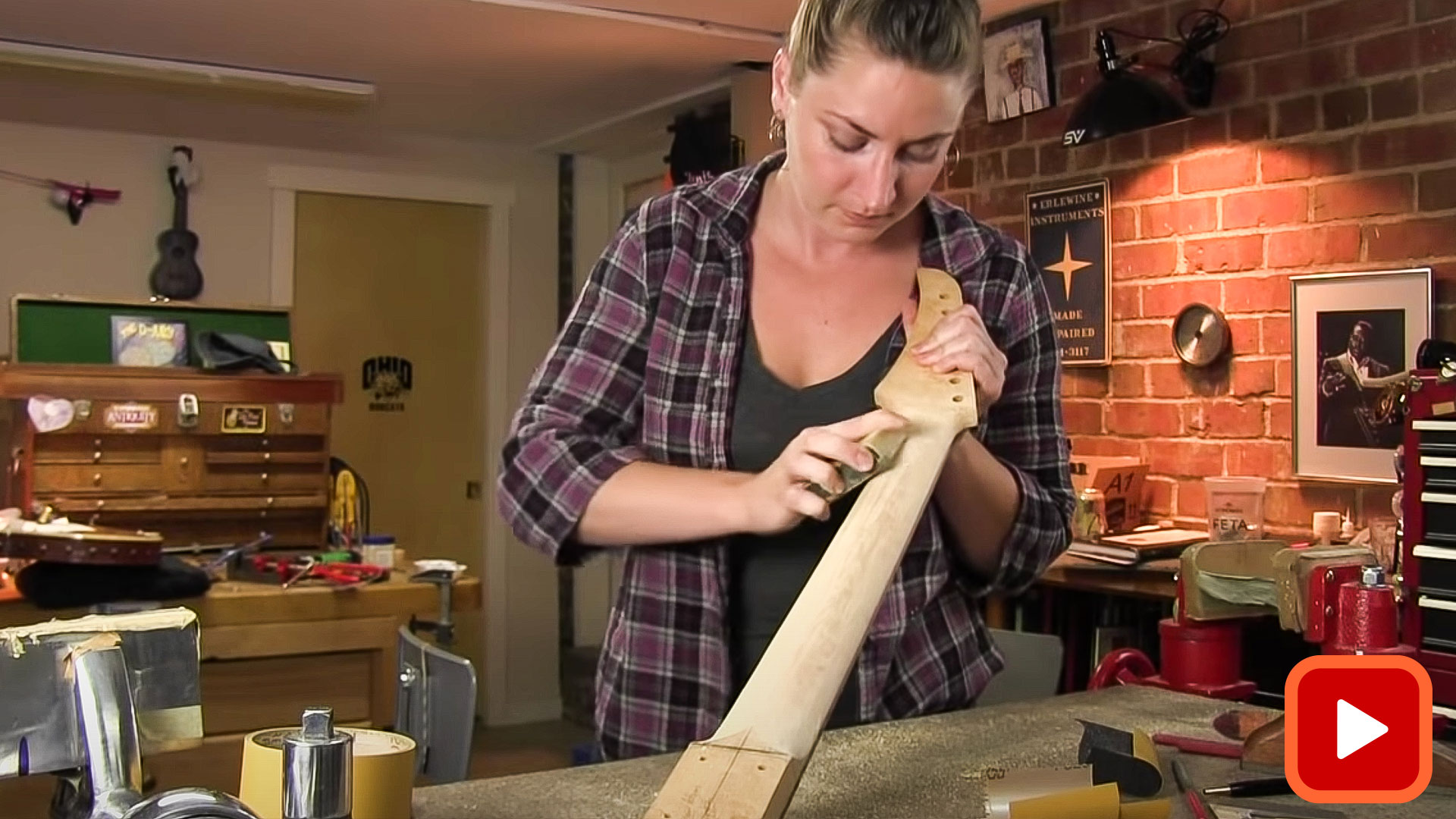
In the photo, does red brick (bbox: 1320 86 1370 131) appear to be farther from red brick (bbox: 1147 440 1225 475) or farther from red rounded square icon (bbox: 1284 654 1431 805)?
red rounded square icon (bbox: 1284 654 1431 805)

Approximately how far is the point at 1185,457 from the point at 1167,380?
0.64 ft

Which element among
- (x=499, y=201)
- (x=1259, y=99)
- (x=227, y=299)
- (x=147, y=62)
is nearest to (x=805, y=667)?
(x=1259, y=99)

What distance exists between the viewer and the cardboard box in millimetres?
3389

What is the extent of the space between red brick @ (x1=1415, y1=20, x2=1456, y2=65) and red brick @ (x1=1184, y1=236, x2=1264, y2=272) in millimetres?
518

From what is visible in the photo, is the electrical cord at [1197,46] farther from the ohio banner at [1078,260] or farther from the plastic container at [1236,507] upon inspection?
the plastic container at [1236,507]

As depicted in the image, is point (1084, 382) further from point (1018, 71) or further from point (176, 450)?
point (176, 450)

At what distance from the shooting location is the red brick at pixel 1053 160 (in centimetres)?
374

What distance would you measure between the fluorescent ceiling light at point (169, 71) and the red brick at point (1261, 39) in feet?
8.96

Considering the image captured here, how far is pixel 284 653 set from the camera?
2.87 metres

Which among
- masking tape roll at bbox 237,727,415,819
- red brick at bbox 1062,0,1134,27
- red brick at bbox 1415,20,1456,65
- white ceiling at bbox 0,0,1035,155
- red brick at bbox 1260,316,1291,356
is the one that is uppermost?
white ceiling at bbox 0,0,1035,155

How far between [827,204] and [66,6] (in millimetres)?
3371

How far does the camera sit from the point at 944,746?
115cm

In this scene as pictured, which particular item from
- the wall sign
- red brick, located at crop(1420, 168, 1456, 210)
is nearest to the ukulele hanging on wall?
the wall sign

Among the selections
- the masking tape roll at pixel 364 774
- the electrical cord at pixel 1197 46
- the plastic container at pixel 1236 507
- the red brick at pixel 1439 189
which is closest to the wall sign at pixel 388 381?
the electrical cord at pixel 1197 46
